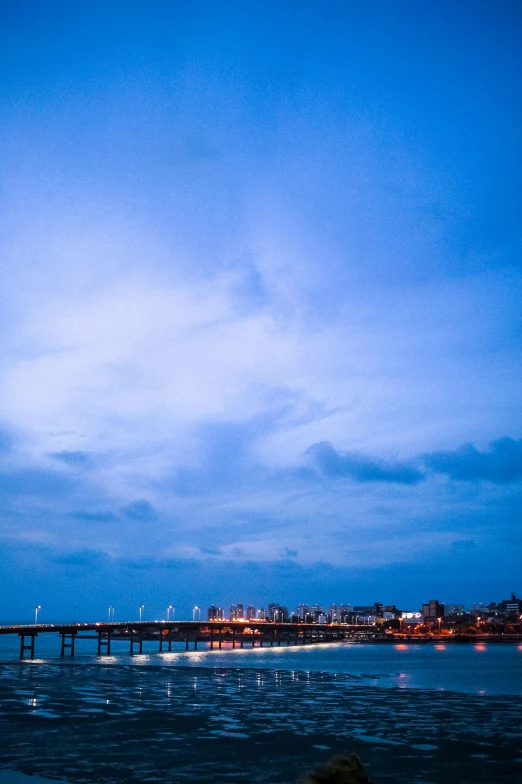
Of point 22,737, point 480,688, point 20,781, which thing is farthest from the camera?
point 480,688

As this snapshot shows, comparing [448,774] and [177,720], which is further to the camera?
[177,720]

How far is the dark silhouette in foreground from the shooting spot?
5.91m

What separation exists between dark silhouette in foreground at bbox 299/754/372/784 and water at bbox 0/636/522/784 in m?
23.4

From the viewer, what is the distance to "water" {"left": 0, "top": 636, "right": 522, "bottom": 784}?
28750 millimetres

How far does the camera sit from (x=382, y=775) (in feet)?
92.4

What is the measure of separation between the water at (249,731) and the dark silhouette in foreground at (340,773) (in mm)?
23421

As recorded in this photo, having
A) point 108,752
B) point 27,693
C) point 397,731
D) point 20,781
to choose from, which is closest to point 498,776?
point 397,731

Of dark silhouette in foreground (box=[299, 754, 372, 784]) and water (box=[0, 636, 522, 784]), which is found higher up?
dark silhouette in foreground (box=[299, 754, 372, 784])

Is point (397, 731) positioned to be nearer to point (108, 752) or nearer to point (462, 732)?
point (462, 732)

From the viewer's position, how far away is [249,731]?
38.1 metres

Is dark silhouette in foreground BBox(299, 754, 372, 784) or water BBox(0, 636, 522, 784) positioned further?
water BBox(0, 636, 522, 784)

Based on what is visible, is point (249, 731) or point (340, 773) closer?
point (340, 773)

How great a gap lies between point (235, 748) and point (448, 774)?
32.7 ft

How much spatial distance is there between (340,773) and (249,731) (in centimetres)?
3547
